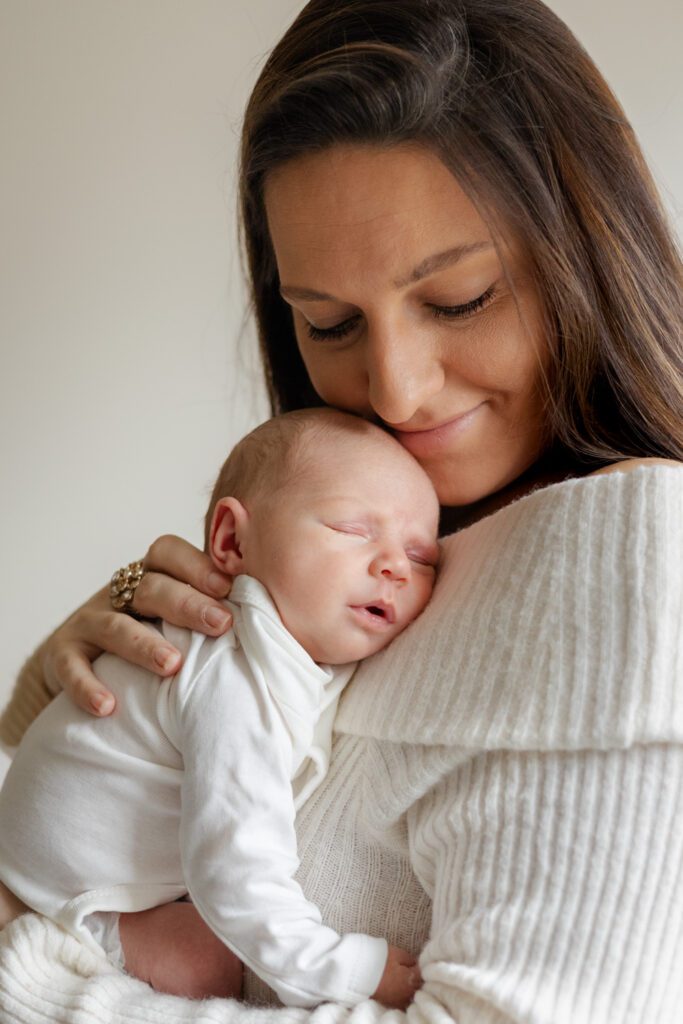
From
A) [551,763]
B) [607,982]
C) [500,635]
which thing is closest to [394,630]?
[500,635]

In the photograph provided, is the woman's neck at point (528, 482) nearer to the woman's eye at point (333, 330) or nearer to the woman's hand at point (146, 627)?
the woman's eye at point (333, 330)

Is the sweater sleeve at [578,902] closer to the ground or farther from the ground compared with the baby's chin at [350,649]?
closer to the ground

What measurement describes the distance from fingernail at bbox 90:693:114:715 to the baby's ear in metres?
0.20

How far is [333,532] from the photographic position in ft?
4.10

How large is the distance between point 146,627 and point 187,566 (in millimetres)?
91

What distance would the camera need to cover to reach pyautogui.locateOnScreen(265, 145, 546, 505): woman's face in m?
1.24

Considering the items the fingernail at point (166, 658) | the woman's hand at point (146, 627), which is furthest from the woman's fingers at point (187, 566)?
the fingernail at point (166, 658)

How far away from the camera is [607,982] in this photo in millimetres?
952

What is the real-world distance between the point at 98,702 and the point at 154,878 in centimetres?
20

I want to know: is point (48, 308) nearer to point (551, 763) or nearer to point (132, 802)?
point (132, 802)

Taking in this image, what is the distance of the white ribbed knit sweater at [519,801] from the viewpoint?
0.95m

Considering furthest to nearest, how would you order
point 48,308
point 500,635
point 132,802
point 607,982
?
point 48,308 → point 132,802 → point 500,635 → point 607,982

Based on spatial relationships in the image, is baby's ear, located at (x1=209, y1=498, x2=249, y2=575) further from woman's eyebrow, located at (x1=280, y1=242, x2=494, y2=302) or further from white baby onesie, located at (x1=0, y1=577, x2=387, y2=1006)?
woman's eyebrow, located at (x1=280, y1=242, x2=494, y2=302)

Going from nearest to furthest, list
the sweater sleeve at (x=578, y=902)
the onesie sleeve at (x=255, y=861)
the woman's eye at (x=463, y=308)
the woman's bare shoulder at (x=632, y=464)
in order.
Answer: the sweater sleeve at (x=578, y=902), the onesie sleeve at (x=255, y=861), the woman's bare shoulder at (x=632, y=464), the woman's eye at (x=463, y=308)
